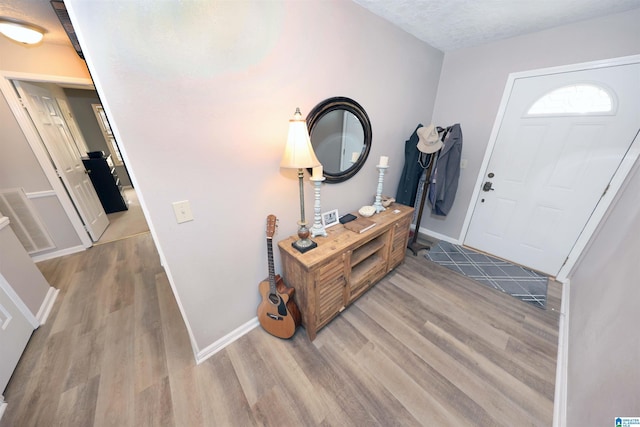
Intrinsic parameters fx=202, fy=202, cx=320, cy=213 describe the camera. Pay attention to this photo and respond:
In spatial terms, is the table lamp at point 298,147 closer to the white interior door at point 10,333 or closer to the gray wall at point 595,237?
the gray wall at point 595,237

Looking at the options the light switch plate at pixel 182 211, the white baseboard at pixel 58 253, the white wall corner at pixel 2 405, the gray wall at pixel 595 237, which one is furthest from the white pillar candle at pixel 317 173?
the white baseboard at pixel 58 253

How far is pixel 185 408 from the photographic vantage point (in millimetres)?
1144

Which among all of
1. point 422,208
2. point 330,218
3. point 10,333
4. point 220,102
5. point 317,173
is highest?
point 220,102

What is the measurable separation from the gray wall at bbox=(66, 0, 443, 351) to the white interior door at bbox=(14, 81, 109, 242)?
107 inches

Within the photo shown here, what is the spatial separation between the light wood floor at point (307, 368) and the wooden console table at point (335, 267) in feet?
0.61

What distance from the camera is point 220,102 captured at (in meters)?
1.07

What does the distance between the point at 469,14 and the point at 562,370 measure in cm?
256

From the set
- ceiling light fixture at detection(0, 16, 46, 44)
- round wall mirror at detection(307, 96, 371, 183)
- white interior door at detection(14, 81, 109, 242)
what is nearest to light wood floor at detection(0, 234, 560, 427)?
round wall mirror at detection(307, 96, 371, 183)

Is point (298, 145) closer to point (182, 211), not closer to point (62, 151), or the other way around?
point (182, 211)

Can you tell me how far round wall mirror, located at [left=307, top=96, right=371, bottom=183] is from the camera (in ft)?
4.95

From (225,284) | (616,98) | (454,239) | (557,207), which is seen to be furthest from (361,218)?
(616,98)

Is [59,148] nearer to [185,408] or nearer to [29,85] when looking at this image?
[29,85]

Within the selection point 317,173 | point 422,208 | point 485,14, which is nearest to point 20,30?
point 317,173

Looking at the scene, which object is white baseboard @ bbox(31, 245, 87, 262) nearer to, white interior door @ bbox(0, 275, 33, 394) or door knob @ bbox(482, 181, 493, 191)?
white interior door @ bbox(0, 275, 33, 394)
